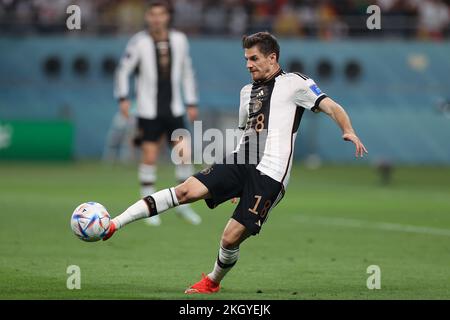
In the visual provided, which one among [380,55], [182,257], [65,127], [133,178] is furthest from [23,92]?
[182,257]

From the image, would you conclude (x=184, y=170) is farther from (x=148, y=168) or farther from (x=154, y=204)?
(x=154, y=204)

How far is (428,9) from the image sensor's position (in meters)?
32.3

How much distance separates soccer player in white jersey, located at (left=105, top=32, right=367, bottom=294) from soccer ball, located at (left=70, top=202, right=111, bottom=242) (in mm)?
145

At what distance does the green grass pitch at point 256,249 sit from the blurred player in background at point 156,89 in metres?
0.80

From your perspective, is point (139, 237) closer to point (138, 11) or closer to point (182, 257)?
point (182, 257)

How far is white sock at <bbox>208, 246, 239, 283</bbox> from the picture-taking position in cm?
877

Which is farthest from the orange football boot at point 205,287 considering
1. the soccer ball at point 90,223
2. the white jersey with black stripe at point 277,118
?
the white jersey with black stripe at point 277,118

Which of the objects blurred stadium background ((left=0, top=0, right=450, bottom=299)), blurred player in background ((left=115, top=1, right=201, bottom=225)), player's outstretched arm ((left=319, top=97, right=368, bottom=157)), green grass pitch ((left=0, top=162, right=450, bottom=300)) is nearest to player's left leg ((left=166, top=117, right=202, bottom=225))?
blurred player in background ((left=115, top=1, right=201, bottom=225))

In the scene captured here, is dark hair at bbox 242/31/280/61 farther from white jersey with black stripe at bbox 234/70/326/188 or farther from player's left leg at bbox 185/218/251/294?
player's left leg at bbox 185/218/251/294

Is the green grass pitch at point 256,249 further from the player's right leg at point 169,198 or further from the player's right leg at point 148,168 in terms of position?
the player's right leg at point 169,198

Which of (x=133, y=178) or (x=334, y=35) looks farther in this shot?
(x=334, y=35)

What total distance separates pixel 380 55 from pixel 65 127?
31.2ft

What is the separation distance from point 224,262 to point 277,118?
1224mm

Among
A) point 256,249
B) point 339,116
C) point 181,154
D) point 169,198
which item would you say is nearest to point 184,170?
point 181,154
